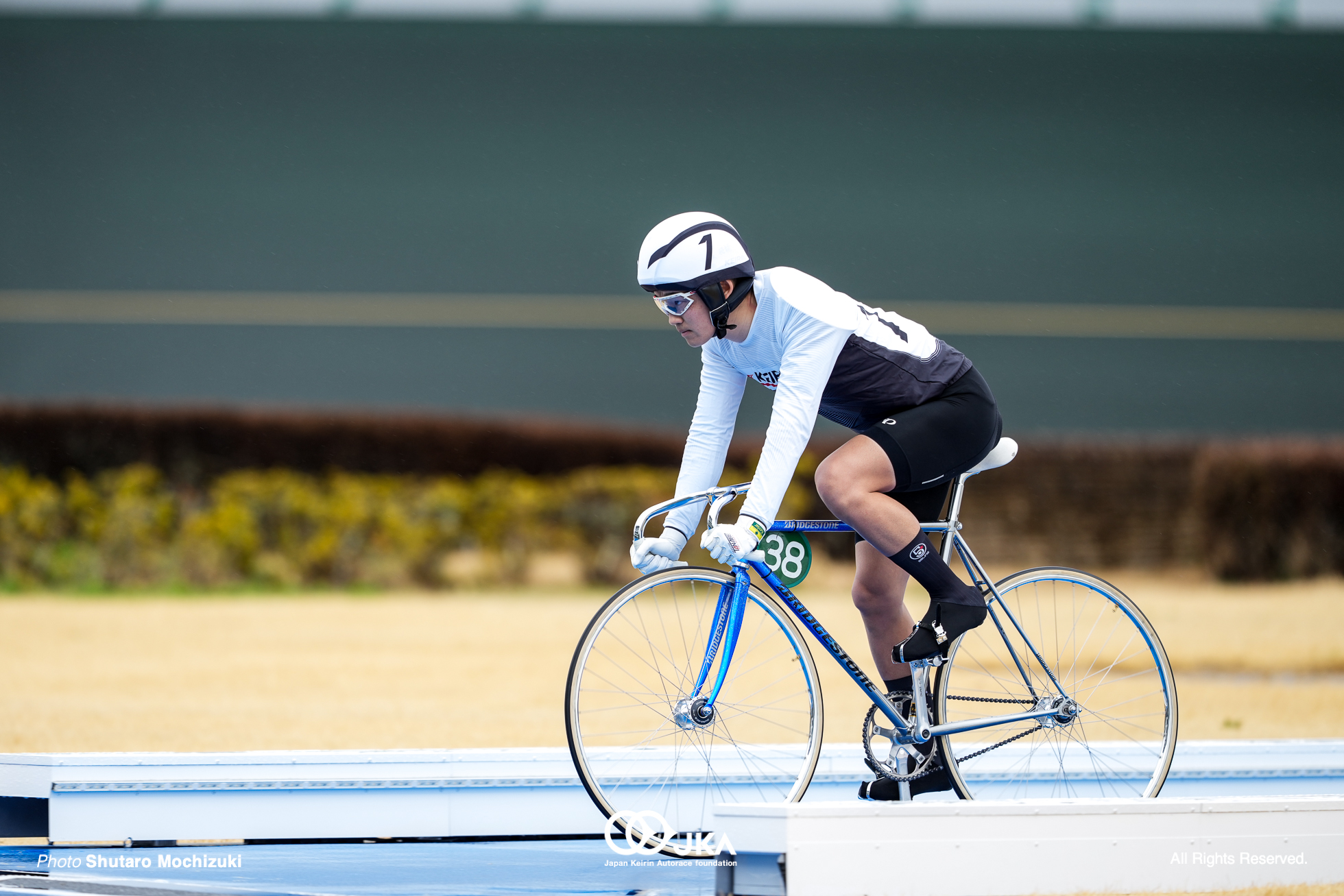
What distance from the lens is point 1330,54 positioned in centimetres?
1702

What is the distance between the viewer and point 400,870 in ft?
11.8

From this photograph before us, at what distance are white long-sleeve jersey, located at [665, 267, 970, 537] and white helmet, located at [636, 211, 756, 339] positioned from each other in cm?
8

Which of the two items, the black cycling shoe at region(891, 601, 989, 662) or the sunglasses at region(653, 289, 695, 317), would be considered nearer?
the sunglasses at region(653, 289, 695, 317)

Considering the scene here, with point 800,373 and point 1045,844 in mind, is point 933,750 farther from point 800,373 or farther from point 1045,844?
point 800,373

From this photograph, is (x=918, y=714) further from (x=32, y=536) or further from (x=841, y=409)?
(x=32, y=536)

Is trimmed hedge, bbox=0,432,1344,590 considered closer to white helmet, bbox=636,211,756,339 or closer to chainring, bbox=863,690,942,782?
chainring, bbox=863,690,942,782

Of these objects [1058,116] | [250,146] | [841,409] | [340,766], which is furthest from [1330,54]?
[340,766]

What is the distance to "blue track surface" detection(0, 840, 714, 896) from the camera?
3373 mm

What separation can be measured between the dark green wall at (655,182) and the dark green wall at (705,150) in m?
0.04

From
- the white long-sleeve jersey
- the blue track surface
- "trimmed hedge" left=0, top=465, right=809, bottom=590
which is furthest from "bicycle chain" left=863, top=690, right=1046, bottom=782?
"trimmed hedge" left=0, top=465, right=809, bottom=590

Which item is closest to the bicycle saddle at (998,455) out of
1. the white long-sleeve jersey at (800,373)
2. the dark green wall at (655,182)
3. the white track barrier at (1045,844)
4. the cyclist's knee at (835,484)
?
the white long-sleeve jersey at (800,373)

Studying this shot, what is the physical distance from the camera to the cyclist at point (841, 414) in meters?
3.41

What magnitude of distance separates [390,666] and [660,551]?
4.76 m

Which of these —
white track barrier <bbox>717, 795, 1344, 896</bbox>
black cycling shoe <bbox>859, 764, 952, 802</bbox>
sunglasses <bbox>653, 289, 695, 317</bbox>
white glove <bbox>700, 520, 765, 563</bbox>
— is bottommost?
white track barrier <bbox>717, 795, 1344, 896</bbox>
